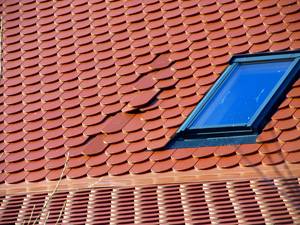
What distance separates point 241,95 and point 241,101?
0.33 ft

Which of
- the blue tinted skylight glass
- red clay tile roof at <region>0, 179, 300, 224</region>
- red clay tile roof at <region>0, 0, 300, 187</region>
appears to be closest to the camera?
red clay tile roof at <region>0, 179, 300, 224</region>

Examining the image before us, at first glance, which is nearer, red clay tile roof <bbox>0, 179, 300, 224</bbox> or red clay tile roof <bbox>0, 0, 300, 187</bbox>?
red clay tile roof <bbox>0, 179, 300, 224</bbox>

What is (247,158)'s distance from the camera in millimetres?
4926

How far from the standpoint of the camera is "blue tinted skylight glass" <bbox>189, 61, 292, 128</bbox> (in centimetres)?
539

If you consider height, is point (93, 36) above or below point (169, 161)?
above

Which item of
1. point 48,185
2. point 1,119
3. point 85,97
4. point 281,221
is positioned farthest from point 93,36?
point 281,221

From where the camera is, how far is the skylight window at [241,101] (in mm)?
5223

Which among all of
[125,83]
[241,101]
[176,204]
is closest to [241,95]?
[241,101]

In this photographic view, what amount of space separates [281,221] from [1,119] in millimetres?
3720

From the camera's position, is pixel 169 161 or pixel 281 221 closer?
pixel 281 221

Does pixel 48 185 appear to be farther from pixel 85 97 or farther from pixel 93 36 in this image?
pixel 93 36

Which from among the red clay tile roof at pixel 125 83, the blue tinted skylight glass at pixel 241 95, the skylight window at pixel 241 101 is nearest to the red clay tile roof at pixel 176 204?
the red clay tile roof at pixel 125 83

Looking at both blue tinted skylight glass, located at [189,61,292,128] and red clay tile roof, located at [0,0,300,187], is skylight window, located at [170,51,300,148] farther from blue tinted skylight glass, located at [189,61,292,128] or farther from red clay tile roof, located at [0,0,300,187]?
red clay tile roof, located at [0,0,300,187]

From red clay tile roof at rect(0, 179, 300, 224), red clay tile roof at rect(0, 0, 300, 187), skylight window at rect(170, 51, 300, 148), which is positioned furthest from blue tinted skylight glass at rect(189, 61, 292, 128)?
red clay tile roof at rect(0, 179, 300, 224)
